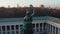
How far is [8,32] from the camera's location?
23.7 ft

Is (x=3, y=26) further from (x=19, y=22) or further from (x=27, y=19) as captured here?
(x=27, y=19)

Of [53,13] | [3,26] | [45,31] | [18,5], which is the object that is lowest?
[45,31]

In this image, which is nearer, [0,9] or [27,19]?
[27,19]

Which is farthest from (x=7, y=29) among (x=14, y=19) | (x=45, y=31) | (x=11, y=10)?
(x=45, y=31)

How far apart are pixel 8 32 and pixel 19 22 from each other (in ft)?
3.11

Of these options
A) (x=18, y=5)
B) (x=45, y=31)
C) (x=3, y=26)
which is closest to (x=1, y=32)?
(x=3, y=26)

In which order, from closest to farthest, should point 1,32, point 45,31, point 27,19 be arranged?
point 27,19 < point 1,32 < point 45,31

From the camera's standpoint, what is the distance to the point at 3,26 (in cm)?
707

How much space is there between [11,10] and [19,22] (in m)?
1.12

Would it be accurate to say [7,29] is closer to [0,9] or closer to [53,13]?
[0,9]

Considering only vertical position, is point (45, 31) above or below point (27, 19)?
below

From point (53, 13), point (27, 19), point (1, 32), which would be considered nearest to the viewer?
point (27, 19)

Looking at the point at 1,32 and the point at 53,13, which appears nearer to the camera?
the point at 1,32

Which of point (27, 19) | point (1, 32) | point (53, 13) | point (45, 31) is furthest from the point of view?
point (53, 13)
